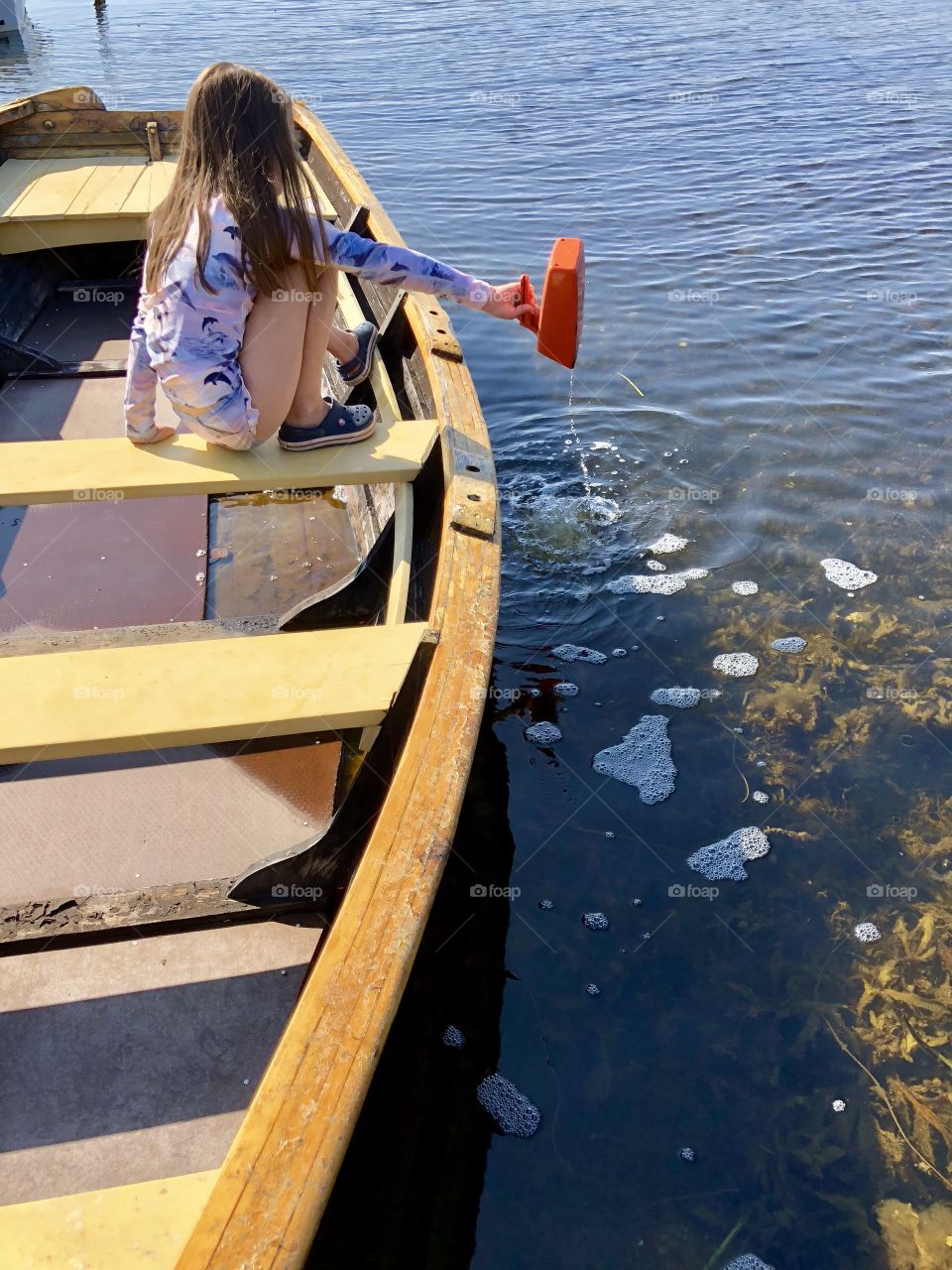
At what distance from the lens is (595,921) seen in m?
3.28

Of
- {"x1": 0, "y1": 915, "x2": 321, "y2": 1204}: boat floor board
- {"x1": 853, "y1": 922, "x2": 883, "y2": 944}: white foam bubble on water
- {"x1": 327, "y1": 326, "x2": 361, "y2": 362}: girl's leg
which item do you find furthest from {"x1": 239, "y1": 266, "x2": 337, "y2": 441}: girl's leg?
{"x1": 853, "y1": 922, "x2": 883, "y2": 944}: white foam bubble on water

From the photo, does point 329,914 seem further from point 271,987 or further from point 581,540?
point 581,540

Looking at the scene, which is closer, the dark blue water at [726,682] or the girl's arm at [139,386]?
the dark blue water at [726,682]

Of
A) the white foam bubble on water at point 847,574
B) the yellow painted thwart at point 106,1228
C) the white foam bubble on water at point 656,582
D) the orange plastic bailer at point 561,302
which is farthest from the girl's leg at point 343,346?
the yellow painted thwart at point 106,1228

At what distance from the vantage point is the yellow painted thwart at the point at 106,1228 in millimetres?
1520

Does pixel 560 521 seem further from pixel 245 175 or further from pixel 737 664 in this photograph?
pixel 245 175

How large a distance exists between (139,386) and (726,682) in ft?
8.29

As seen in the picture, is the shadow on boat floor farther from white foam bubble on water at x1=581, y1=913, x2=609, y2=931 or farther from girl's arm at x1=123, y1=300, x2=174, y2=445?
girl's arm at x1=123, y1=300, x2=174, y2=445

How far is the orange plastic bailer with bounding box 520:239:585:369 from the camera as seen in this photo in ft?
10.8

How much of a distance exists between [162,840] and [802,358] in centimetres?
545

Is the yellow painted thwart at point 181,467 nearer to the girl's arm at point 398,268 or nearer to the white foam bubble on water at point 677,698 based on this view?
the girl's arm at point 398,268

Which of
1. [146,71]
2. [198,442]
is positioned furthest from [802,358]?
[146,71]

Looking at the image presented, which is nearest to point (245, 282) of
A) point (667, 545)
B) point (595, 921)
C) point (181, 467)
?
point (181, 467)

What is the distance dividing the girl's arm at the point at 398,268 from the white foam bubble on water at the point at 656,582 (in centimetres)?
181
